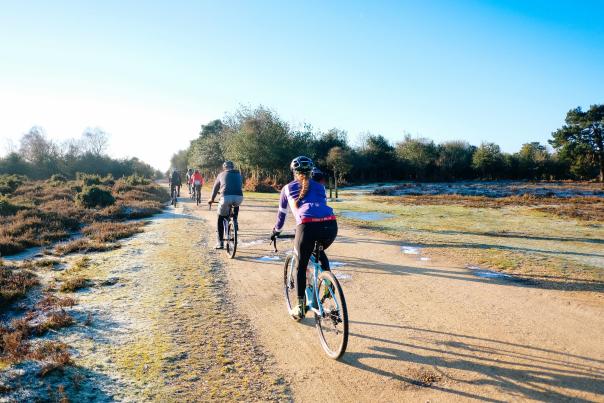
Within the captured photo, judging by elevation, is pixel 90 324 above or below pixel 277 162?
below

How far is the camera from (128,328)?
5254mm

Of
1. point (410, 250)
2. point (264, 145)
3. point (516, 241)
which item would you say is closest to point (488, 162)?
point (264, 145)

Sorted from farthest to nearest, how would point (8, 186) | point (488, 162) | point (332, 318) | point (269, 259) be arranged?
point (488, 162) → point (8, 186) → point (269, 259) → point (332, 318)

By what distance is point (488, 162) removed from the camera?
64312mm

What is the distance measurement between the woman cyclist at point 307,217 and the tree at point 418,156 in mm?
60290

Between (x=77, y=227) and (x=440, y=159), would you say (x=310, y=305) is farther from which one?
(x=440, y=159)

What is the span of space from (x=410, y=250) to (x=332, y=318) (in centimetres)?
630

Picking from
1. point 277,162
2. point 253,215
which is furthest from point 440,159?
point 253,215

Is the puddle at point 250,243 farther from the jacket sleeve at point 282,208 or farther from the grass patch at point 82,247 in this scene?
the jacket sleeve at point 282,208

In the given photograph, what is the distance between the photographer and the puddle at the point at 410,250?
32.0 ft

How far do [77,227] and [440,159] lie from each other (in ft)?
197

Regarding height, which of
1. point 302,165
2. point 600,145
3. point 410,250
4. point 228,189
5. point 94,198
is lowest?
point 410,250

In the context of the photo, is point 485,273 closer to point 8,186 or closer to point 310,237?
point 310,237

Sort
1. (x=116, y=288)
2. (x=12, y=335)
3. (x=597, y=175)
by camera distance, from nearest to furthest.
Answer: (x=12, y=335)
(x=116, y=288)
(x=597, y=175)
